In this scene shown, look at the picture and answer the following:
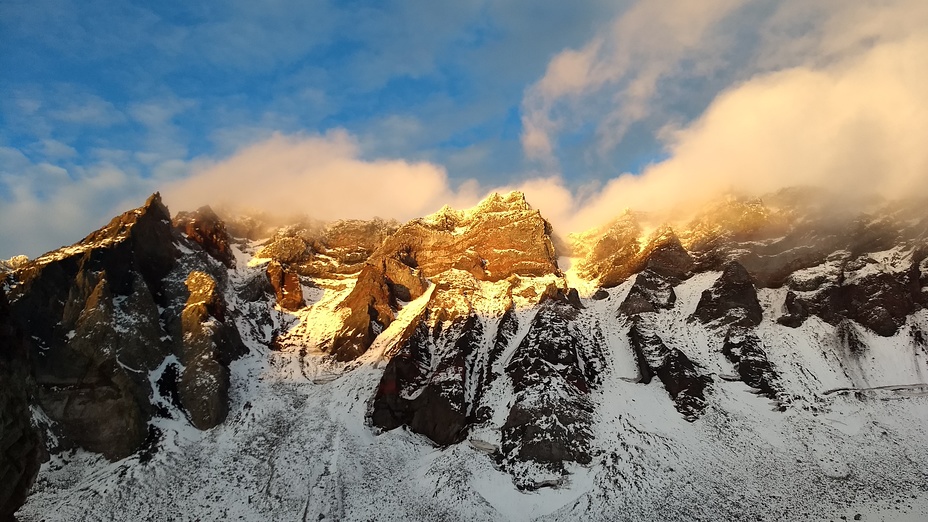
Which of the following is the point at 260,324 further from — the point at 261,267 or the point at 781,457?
the point at 781,457

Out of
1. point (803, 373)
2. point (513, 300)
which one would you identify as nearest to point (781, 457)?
point (803, 373)

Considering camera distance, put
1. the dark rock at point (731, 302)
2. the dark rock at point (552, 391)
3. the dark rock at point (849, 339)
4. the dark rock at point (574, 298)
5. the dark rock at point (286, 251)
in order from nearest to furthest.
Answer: the dark rock at point (552, 391)
the dark rock at point (849, 339)
the dark rock at point (731, 302)
the dark rock at point (574, 298)
the dark rock at point (286, 251)

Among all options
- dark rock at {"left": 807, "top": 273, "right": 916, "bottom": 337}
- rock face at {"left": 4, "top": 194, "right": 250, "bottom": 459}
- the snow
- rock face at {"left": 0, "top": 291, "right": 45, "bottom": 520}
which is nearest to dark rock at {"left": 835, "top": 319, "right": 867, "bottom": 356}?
the snow

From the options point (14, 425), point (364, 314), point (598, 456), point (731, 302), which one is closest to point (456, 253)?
point (364, 314)

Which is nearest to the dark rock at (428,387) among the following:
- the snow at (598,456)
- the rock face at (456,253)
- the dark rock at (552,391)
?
the snow at (598,456)

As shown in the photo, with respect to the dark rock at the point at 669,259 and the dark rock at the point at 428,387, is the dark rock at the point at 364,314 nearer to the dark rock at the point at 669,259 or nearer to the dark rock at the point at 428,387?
the dark rock at the point at 428,387
